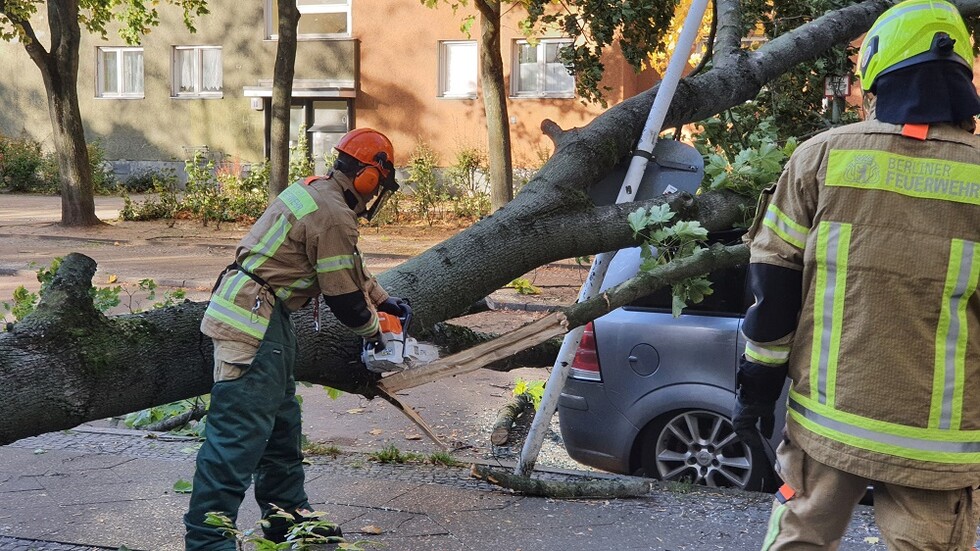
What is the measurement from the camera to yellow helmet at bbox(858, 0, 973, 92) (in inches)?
105

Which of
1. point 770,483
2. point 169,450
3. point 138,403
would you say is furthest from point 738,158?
point 169,450

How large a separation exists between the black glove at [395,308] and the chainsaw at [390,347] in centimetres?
2

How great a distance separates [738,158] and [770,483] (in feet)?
5.62

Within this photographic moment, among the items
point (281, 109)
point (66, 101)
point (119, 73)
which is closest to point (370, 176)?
point (281, 109)

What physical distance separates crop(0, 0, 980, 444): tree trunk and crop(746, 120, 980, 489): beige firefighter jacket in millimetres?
1998

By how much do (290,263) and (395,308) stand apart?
458mm

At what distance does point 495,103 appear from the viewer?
1620 centimetres

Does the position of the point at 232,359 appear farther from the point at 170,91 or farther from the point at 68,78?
the point at 170,91

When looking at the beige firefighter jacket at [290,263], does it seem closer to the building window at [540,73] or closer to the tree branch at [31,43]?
the tree branch at [31,43]

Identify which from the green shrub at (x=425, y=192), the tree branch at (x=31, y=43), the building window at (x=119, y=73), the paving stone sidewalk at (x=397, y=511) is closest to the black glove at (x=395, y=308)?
the paving stone sidewalk at (x=397, y=511)

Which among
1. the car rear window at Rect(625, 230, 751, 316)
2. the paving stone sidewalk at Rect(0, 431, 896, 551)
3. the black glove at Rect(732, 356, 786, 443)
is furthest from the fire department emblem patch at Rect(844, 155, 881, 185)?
the car rear window at Rect(625, 230, 751, 316)

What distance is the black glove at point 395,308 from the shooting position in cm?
412

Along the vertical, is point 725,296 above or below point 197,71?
below

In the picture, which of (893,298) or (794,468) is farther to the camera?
(794,468)
